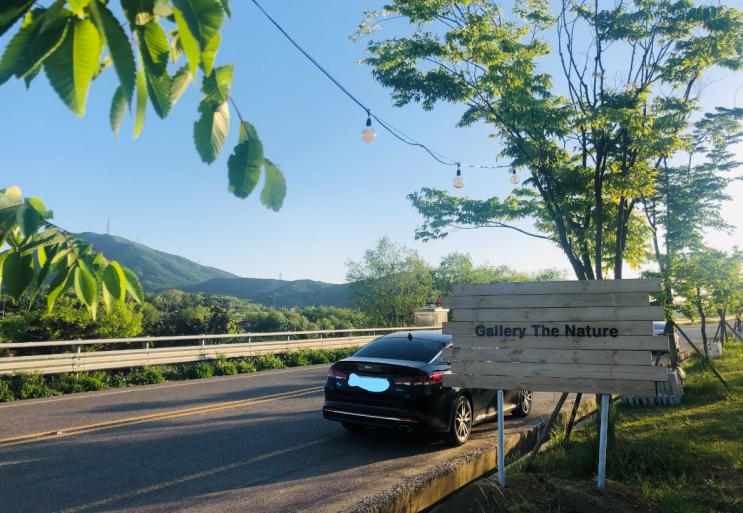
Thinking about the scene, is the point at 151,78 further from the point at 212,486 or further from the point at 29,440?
the point at 29,440

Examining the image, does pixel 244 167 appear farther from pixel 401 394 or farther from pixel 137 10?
pixel 401 394

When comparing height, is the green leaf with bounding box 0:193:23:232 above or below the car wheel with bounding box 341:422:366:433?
above

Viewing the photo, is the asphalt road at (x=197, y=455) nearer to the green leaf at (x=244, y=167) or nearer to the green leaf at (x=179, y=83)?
the green leaf at (x=244, y=167)

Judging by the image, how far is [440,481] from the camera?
4926mm

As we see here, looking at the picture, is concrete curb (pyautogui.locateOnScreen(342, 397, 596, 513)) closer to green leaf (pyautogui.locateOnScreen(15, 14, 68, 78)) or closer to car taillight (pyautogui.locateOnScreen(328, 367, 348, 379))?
car taillight (pyautogui.locateOnScreen(328, 367, 348, 379))

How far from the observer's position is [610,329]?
4.52 m

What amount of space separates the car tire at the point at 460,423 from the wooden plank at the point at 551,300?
240 cm

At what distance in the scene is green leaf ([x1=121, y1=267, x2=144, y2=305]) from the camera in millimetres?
1703

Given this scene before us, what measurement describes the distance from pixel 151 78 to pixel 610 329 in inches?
178

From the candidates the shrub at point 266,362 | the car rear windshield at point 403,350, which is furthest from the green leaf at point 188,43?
the shrub at point 266,362

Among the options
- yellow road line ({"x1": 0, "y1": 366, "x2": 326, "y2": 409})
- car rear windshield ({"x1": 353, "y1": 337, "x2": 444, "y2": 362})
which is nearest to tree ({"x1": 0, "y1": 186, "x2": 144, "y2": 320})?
car rear windshield ({"x1": 353, "y1": 337, "x2": 444, "y2": 362})

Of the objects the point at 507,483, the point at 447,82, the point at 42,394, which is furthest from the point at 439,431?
the point at 42,394

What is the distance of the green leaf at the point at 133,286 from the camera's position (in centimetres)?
170

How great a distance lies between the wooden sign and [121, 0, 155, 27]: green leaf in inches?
166
